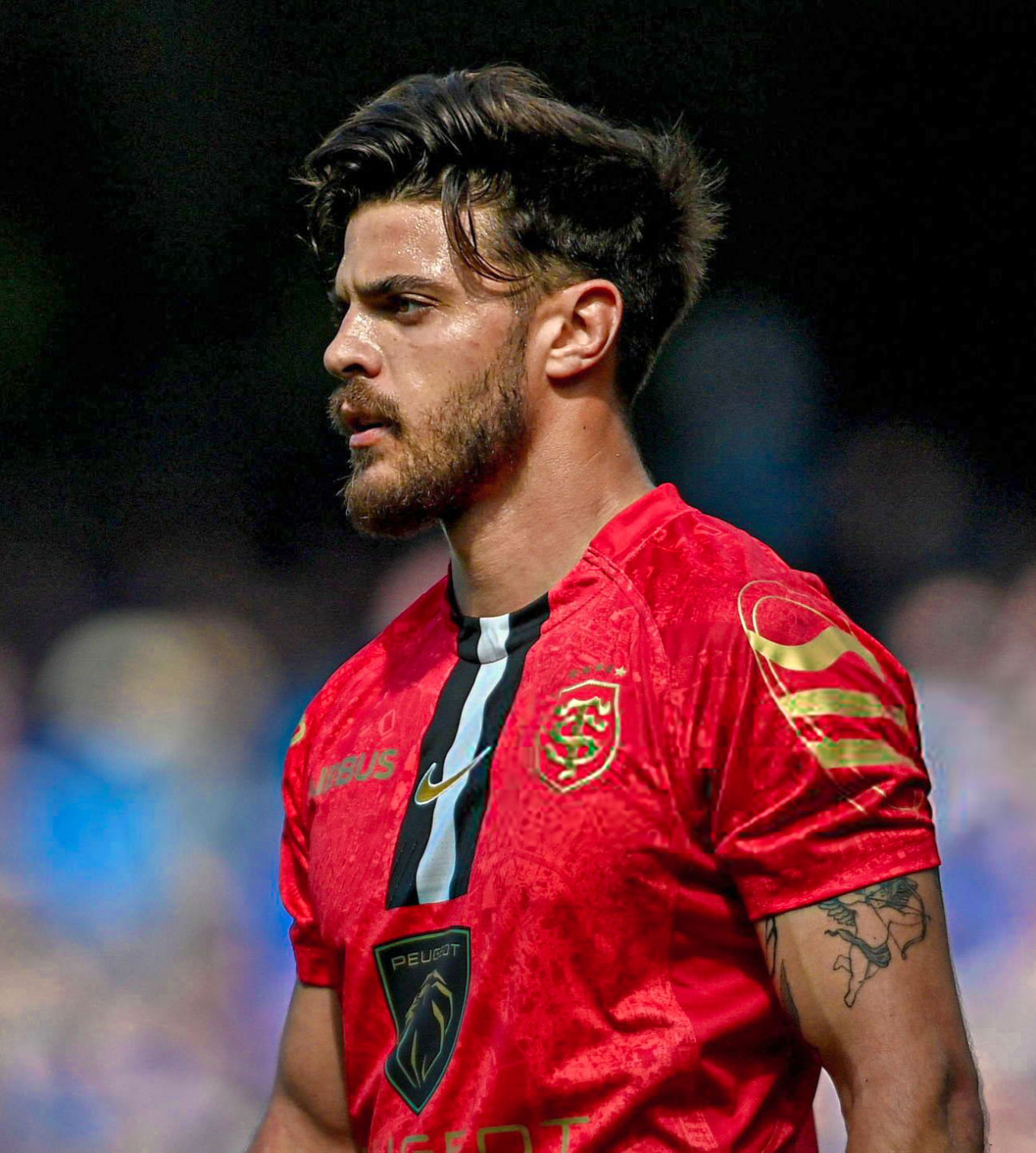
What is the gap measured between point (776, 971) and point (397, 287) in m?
1.12

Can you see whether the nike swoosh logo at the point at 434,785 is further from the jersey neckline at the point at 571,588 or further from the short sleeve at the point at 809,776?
the short sleeve at the point at 809,776

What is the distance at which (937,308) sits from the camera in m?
4.60

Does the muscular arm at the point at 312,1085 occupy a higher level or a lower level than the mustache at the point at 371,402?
lower

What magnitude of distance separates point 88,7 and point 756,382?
7.82ft

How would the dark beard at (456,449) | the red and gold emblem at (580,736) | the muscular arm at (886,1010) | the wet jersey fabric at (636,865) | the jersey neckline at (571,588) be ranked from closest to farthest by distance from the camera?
the muscular arm at (886,1010) → the wet jersey fabric at (636,865) → the red and gold emblem at (580,736) → the jersey neckline at (571,588) → the dark beard at (456,449)

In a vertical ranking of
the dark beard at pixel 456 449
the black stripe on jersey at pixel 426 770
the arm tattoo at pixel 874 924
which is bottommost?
the black stripe on jersey at pixel 426 770

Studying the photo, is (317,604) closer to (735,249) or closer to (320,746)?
(735,249)

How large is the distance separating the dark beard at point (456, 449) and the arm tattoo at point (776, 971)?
0.83 meters

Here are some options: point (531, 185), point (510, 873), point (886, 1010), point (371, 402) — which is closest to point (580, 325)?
point (531, 185)

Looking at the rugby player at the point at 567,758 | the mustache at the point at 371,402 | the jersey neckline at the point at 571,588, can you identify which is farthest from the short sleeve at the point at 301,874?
the mustache at the point at 371,402

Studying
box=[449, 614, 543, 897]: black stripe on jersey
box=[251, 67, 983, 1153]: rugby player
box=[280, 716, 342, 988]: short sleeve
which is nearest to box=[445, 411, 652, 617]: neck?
box=[251, 67, 983, 1153]: rugby player

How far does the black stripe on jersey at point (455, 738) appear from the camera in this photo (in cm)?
198

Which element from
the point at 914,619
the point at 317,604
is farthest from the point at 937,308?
the point at 317,604

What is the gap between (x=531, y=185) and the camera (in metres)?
2.35
